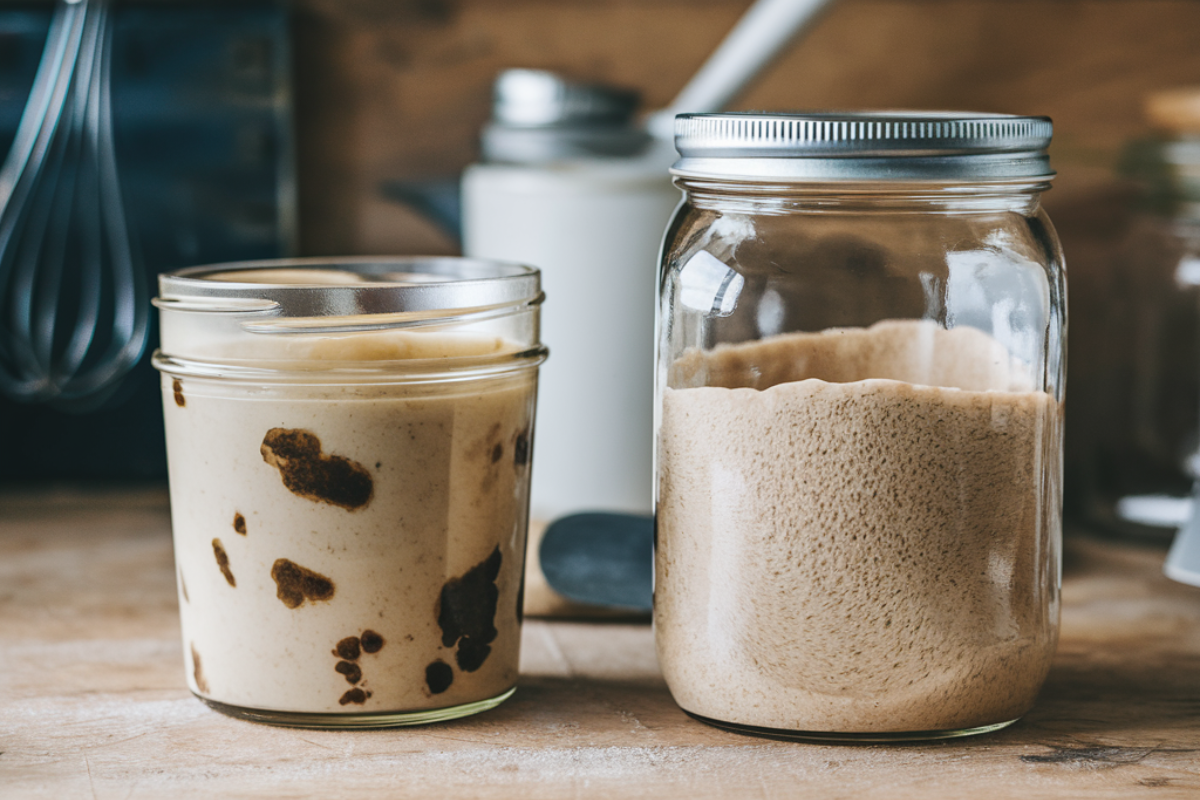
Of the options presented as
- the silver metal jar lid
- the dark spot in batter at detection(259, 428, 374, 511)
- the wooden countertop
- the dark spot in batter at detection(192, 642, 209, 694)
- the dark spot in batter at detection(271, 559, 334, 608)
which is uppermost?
the silver metal jar lid

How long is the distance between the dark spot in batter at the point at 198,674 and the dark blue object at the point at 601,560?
0.17 meters

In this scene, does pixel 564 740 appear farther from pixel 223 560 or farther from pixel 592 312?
pixel 592 312

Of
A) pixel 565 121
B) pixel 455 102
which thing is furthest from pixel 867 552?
pixel 455 102

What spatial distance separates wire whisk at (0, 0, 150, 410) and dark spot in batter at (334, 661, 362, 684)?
408 millimetres

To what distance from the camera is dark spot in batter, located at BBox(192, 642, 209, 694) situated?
0.44 meters

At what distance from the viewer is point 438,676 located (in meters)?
0.43

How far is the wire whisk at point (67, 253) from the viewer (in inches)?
29.7

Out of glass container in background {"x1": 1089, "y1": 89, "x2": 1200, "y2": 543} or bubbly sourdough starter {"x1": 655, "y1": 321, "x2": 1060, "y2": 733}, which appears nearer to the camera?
bubbly sourdough starter {"x1": 655, "y1": 321, "x2": 1060, "y2": 733}

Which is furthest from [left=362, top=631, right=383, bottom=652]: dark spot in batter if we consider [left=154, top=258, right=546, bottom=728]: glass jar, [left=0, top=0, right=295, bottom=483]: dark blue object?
[left=0, top=0, right=295, bottom=483]: dark blue object

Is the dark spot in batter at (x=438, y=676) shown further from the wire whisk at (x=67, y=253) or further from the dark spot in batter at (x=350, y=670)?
the wire whisk at (x=67, y=253)

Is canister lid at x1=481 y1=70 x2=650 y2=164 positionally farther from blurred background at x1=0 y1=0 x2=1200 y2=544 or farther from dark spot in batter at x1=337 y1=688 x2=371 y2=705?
dark spot in batter at x1=337 y1=688 x2=371 y2=705

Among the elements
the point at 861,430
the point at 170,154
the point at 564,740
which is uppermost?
the point at 170,154

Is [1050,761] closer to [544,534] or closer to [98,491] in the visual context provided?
[544,534]

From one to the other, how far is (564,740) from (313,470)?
122 millimetres
